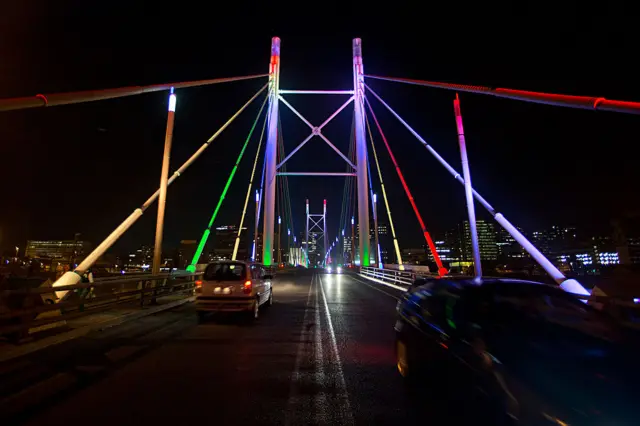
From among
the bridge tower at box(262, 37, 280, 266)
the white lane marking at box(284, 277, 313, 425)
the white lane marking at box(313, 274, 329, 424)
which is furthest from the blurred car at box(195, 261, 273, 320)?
the bridge tower at box(262, 37, 280, 266)

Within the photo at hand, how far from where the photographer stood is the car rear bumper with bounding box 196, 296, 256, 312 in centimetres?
966

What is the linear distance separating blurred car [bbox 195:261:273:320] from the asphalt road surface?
1106 millimetres

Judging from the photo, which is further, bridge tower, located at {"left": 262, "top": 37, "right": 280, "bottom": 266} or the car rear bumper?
bridge tower, located at {"left": 262, "top": 37, "right": 280, "bottom": 266}

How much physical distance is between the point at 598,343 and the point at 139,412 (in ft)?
14.8

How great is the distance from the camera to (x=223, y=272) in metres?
10.4

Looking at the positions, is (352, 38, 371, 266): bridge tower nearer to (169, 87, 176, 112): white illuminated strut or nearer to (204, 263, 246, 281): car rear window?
(169, 87, 176, 112): white illuminated strut

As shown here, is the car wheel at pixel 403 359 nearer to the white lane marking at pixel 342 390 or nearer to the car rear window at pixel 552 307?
the white lane marking at pixel 342 390

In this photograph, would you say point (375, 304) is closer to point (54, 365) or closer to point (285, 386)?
point (285, 386)

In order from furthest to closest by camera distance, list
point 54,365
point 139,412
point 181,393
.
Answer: point 54,365
point 181,393
point 139,412

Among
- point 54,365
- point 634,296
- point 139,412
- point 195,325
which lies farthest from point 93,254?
point 634,296

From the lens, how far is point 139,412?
3930mm

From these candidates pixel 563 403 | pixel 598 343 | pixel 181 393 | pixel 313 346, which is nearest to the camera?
pixel 563 403

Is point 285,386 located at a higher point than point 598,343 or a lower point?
lower

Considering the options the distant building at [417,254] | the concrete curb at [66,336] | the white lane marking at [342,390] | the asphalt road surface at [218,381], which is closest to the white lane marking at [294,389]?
the asphalt road surface at [218,381]
